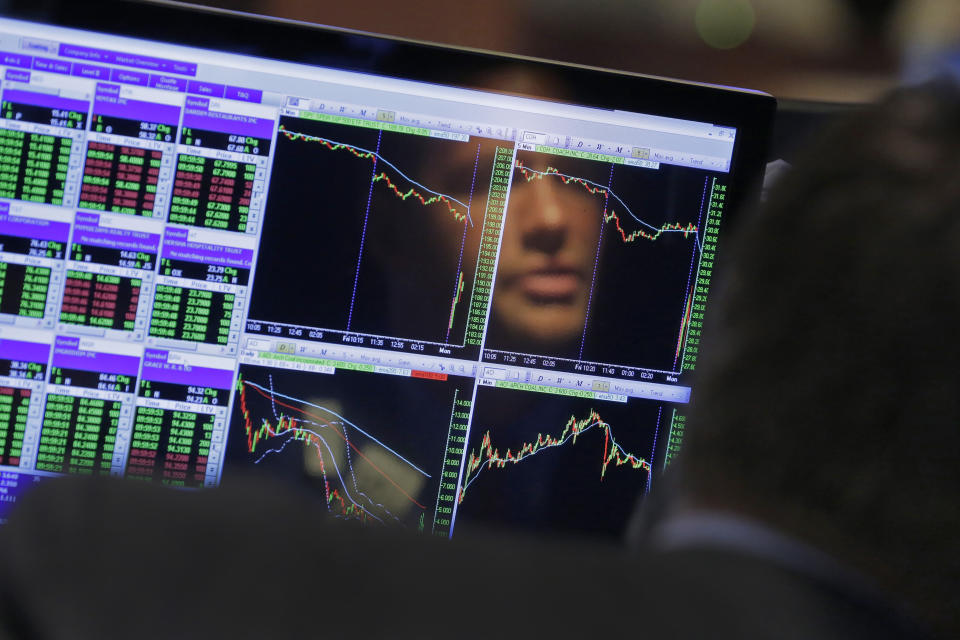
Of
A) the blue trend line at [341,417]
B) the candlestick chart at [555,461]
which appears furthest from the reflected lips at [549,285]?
the blue trend line at [341,417]

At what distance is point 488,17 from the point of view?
3.71 feet

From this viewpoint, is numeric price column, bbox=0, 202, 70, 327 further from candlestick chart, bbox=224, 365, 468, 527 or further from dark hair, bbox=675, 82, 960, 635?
dark hair, bbox=675, 82, 960, 635

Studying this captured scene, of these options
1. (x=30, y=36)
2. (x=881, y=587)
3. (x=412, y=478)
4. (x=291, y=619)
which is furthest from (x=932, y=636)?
(x=30, y=36)

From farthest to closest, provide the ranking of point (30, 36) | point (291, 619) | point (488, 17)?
point (488, 17)
point (30, 36)
point (291, 619)

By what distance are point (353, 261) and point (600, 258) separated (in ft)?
0.92

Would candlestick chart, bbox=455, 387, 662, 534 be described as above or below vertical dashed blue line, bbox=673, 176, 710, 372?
below

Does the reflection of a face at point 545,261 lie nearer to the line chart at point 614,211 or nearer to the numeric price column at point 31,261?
the line chart at point 614,211

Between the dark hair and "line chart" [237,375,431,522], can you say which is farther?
"line chart" [237,375,431,522]

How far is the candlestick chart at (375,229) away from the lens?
2.83 feet

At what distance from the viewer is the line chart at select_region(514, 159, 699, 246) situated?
0.89 metres

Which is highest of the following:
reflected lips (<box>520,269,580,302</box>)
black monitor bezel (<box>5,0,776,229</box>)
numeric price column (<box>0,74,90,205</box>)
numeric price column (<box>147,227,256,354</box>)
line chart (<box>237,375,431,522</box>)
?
black monitor bezel (<box>5,0,776,229</box>)

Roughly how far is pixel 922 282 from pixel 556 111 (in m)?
0.58

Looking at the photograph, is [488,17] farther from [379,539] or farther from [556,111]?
[379,539]

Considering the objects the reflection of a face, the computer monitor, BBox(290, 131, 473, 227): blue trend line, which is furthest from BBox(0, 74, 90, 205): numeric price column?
the reflection of a face
